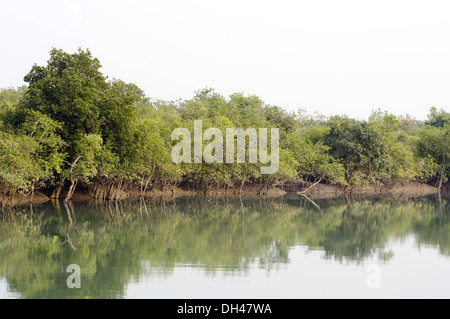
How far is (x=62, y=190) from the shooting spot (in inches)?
1150

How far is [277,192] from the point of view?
39.2 metres

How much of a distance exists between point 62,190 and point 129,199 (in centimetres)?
400

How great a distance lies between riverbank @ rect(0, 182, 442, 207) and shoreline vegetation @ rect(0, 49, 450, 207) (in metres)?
0.08

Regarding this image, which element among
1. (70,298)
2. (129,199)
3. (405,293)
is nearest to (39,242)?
(70,298)

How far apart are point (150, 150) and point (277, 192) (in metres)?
14.0

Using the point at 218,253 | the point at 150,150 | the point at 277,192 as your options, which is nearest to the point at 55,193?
the point at 150,150

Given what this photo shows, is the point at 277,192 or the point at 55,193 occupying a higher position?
the point at 55,193

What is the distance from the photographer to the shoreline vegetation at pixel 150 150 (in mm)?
24203

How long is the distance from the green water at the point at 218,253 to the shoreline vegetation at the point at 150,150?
2305 millimetres

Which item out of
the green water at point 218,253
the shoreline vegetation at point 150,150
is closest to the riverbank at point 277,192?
the shoreline vegetation at point 150,150

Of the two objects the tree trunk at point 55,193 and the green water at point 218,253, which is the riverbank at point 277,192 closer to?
the tree trunk at point 55,193

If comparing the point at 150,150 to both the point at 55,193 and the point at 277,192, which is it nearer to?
the point at 55,193

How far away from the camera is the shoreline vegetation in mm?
24203
